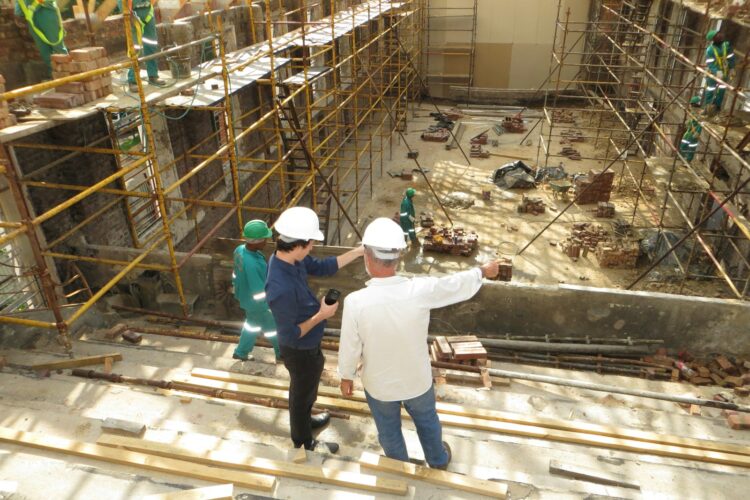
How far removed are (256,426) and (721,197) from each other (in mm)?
9182

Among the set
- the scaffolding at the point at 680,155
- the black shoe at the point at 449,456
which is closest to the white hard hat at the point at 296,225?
the black shoe at the point at 449,456

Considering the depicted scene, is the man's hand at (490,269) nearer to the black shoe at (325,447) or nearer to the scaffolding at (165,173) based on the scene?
the black shoe at (325,447)

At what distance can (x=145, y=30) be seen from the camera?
774 cm

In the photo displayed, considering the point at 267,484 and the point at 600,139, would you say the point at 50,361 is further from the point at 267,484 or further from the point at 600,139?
the point at 600,139

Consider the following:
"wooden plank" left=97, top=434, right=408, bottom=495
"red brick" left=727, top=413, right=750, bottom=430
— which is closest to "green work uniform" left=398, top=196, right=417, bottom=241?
"red brick" left=727, top=413, right=750, bottom=430

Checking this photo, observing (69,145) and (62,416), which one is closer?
(62,416)

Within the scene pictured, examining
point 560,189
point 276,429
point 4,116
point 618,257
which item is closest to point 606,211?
point 560,189

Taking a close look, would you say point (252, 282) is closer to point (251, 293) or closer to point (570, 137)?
point (251, 293)

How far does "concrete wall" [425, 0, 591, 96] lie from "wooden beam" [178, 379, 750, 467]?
67.8ft

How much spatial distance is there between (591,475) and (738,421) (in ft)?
6.82

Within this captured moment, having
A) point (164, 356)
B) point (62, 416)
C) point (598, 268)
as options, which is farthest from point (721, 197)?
point (62, 416)

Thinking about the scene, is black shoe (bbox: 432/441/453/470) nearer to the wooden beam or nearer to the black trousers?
the wooden beam

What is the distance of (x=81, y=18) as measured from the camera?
26.4 feet

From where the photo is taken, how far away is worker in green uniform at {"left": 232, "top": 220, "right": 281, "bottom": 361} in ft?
17.0
